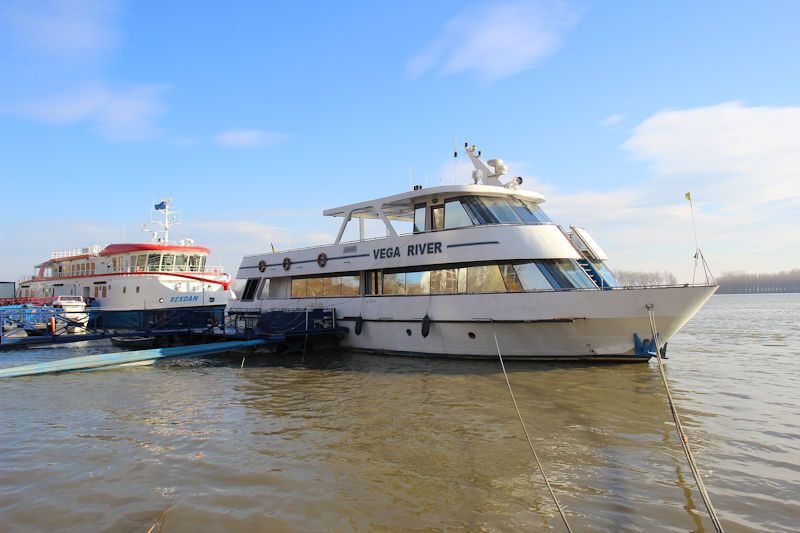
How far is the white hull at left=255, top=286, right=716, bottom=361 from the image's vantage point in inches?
434

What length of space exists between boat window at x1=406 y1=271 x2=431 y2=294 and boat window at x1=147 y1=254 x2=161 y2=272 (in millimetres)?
22709

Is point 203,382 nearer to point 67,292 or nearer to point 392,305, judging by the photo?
point 392,305

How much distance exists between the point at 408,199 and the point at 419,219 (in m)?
0.68

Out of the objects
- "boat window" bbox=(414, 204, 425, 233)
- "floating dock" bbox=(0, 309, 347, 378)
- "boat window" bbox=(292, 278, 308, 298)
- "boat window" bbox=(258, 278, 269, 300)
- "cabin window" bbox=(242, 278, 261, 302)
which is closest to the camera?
"floating dock" bbox=(0, 309, 347, 378)

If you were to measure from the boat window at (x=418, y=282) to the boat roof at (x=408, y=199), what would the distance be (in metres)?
2.23

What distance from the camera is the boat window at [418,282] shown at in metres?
14.3

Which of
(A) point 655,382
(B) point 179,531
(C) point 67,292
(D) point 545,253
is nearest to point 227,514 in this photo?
(B) point 179,531

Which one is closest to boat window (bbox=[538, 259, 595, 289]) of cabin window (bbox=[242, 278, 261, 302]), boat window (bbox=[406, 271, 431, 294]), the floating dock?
boat window (bbox=[406, 271, 431, 294])

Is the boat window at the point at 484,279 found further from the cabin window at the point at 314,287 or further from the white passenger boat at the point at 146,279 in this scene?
the white passenger boat at the point at 146,279

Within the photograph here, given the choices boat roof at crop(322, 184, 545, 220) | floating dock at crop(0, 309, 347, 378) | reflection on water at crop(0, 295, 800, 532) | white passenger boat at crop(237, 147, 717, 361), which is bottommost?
reflection on water at crop(0, 295, 800, 532)

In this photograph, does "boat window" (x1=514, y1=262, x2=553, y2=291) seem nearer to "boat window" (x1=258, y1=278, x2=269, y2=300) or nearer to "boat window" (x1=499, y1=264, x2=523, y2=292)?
"boat window" (x1=499, y1=264, x2=523, y2=292)

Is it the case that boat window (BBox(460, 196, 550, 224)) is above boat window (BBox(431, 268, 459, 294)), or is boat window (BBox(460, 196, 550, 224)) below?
above

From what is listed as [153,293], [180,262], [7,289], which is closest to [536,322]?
[153,293]

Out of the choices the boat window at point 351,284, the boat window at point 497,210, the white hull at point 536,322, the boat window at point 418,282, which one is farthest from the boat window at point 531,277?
the boat window at point 351,284
